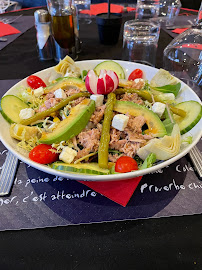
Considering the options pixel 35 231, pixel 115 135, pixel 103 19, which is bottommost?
pixel 35 231

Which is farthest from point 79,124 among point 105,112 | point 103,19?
point 103,19

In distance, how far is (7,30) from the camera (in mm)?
3684

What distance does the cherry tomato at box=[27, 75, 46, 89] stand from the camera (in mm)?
1956

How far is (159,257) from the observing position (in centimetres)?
103

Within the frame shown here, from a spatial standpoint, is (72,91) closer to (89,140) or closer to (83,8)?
(89,140)

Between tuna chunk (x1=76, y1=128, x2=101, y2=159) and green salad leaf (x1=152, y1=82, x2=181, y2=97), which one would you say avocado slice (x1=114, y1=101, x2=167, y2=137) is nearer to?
tuna chunk (x1=76, y1=128, x2=101, y2=159)

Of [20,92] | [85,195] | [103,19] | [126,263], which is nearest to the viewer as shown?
[126,263]

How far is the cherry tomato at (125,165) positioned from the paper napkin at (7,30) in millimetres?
3272

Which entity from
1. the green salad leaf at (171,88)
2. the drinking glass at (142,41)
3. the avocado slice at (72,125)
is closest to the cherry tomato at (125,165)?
the avocado slice at (72,125)

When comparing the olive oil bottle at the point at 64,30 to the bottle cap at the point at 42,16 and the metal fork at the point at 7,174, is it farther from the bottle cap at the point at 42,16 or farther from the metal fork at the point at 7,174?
the metal fork at the point at 7,174

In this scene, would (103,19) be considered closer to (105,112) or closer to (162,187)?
(105,112)

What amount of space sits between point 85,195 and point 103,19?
247 centimetres

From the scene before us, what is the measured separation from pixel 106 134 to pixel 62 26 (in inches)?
71.4

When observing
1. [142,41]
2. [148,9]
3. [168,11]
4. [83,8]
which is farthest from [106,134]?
[83,8]
